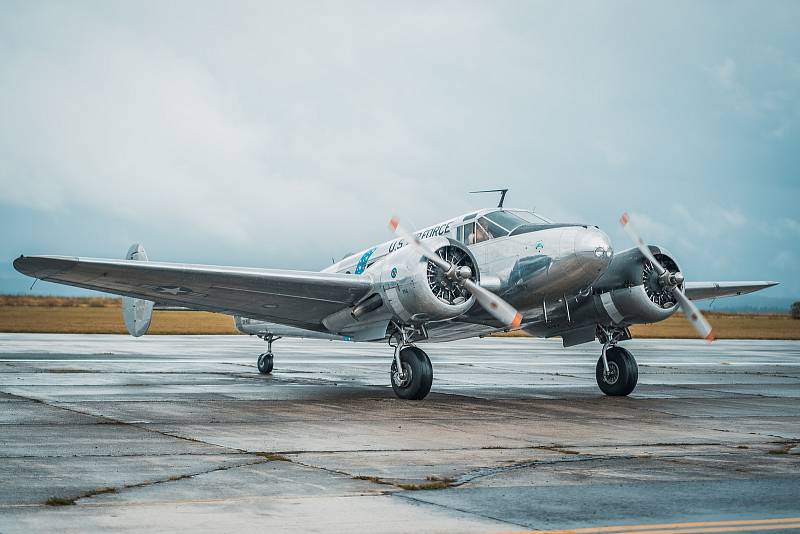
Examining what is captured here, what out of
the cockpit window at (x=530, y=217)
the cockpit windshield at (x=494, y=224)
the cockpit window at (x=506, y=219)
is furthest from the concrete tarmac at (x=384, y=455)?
the cockpit window at (x=530, y=217)

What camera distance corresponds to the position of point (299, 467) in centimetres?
925

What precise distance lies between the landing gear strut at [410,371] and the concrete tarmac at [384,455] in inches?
9.8

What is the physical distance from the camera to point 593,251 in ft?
51.7

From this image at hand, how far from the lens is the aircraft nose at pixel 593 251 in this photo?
51.7 feet

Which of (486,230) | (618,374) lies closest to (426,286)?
(486,230)

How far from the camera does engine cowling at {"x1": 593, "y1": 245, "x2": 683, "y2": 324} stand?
698 inches

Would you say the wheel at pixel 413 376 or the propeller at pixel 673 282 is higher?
the propeller at pixel 673 282

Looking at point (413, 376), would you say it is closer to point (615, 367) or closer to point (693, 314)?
point (615, 367)

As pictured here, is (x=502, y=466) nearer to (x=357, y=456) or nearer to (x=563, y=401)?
(x=357, y=456)

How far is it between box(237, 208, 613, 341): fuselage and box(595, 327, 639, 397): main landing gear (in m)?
1.01

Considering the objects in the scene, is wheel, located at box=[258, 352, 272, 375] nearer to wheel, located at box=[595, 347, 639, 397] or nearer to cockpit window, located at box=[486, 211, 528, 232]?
cockpit window, located at box=[486, 211, 528, 232]

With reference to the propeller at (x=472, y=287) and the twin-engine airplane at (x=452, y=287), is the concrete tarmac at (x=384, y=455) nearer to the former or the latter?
the twin-engine airplane at (x=452, y=287)

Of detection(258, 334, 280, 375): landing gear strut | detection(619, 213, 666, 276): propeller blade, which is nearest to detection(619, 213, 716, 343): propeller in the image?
detection(619, 213, 666, 276): propeller blade

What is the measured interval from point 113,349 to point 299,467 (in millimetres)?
24018
